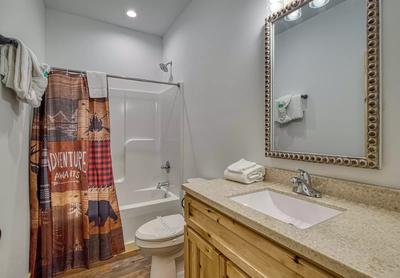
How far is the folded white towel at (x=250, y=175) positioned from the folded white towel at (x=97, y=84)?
157 centimetres

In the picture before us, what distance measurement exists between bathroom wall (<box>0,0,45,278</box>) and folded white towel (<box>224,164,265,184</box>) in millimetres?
1366

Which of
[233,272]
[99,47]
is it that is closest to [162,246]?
[233,272]

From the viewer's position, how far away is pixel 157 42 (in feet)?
10.1

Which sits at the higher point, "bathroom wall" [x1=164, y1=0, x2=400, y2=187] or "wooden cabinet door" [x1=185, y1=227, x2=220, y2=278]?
"bathroom wall" [x1=164, y1=0, x2=400, y2=187]

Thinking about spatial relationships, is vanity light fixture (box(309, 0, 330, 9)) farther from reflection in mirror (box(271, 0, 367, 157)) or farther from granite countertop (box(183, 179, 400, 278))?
granite countertop (box(183, 179, 400, 278))

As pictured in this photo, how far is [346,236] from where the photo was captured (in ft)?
2.06

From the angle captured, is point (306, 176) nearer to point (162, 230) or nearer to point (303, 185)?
point (303, 185)

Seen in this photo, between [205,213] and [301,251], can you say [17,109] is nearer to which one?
[205,213]

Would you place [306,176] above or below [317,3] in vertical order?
below

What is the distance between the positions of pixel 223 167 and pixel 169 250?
0.80 meters

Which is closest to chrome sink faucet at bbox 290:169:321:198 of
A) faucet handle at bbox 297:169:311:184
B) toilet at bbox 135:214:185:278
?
faucet handle at bbox 297:169:311:184

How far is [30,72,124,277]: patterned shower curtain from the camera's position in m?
1.75

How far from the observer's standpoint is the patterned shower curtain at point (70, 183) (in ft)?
5.74

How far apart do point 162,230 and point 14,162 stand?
1.16 metres
